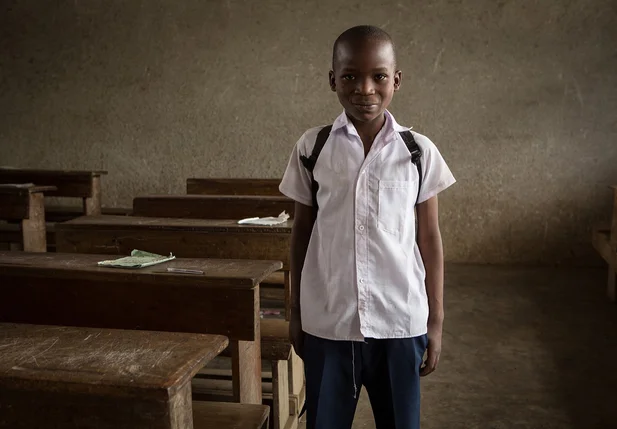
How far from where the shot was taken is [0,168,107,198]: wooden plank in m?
4.77

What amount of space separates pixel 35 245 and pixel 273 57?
3.42 meters

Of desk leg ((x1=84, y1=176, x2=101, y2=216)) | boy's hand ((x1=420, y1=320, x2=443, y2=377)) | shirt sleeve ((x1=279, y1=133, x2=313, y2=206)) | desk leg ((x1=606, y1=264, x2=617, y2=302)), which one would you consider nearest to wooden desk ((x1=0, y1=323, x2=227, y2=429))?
shirt sleeve ((x1=279, y1=133, x2=313, y2=206))

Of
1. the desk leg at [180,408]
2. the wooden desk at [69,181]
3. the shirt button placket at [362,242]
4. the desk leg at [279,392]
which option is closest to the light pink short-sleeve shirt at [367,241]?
the shirt button placket at [362,242]

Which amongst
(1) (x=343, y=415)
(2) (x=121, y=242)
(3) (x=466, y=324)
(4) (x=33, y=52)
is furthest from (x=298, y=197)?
(4) (x=33, y=52)

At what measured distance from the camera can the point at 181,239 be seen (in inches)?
110

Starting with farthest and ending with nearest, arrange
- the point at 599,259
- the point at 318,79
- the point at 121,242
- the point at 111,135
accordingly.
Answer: the point at 111,135 < the point at 318,79 < the point at 599,259 < the point at 121,242

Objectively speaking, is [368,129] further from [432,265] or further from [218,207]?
[218,207]

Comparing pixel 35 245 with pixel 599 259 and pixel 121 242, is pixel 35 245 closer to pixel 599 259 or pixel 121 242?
pixel 121 242

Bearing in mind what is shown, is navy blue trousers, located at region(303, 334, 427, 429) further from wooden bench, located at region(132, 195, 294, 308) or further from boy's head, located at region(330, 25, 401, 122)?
wooden bench, located at region(132, 195, 294, 308)

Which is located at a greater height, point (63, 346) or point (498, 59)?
point (498, 59)

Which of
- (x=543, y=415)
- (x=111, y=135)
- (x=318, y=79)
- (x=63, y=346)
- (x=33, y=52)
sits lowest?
(x=543, y=415)

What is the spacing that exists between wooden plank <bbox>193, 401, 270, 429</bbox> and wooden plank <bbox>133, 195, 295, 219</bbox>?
1.92 metres

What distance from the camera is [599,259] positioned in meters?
5.68

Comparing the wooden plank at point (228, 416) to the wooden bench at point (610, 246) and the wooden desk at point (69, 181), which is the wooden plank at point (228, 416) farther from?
the wooden desk at point (69, 181)
